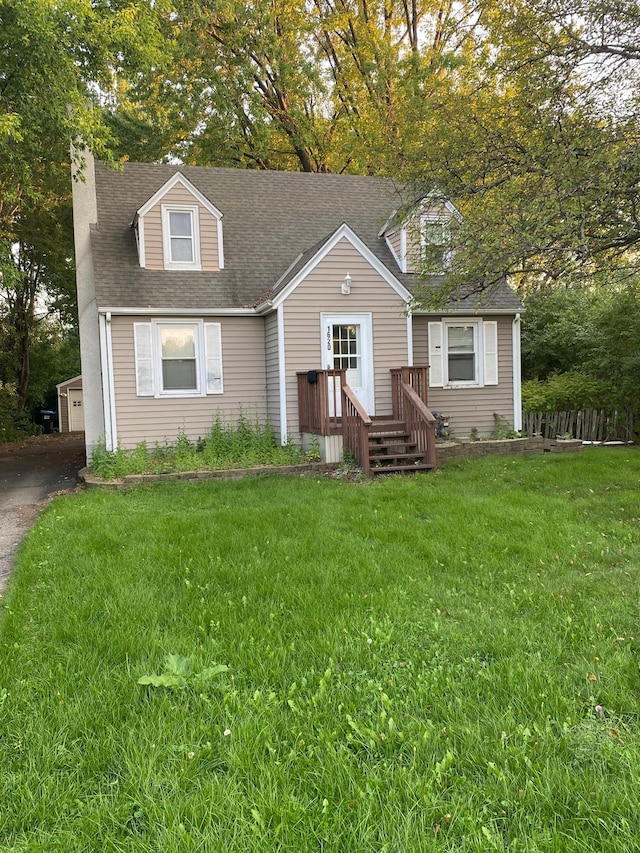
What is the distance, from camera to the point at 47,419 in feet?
96.4

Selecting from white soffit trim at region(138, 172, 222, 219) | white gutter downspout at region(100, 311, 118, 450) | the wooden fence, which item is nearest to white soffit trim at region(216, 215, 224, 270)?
white soffit trim at region(138, 172, 222, 219)

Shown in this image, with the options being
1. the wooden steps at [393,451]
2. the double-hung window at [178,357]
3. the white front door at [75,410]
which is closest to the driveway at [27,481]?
the double-hung window at [178,357]

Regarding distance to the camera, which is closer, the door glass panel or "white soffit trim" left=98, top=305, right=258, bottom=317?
"white soffit trim" left=98, top=305, right=258, bottom=317

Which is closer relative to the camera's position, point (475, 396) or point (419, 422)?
point (419, 422)

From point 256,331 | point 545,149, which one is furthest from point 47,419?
point 545,149

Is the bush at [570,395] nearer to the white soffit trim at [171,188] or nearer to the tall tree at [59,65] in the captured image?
the white soffit trim at [171,188]

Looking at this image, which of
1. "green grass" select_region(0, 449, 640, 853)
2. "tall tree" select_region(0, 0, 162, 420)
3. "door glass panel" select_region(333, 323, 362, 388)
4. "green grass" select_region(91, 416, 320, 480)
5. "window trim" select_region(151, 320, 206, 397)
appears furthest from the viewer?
"door glass panel" select_region(333, 323, 362, 388)

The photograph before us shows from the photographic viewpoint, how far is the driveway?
6895 mm

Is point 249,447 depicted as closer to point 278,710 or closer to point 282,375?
point 282,375

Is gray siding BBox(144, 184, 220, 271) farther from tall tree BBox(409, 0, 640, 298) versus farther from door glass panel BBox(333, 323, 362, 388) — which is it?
tall tree BBox(409, 0, 640, 298)

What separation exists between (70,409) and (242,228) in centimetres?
1851

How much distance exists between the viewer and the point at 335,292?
38.2 feet

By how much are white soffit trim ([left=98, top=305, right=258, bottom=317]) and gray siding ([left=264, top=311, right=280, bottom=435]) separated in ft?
1.69

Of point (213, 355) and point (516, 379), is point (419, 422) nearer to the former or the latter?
point (516, 379)
